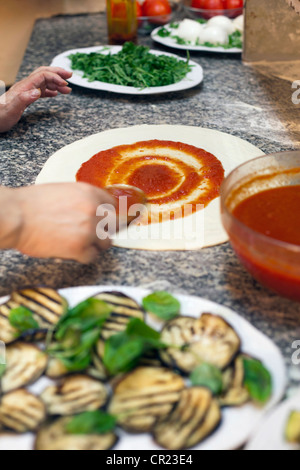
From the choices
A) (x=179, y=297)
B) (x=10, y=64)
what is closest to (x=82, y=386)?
(x=179, y=297)

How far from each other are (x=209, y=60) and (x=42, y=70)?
97 cm

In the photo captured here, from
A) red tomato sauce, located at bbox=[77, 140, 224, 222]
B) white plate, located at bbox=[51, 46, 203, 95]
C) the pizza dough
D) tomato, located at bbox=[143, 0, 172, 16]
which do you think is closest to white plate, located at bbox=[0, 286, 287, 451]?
the pizza dough

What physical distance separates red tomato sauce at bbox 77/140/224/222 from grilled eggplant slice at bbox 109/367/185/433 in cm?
65

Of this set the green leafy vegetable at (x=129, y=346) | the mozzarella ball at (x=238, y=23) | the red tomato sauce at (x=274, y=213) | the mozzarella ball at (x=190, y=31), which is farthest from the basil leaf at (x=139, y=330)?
the mozzarella ball at (x=238, y=23)

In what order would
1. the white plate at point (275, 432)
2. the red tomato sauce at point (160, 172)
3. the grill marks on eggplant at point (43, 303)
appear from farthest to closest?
the red tomato sauce at point (160, 172) → the grill marks on eggplant at point (43, 303) → the white plate at point (275, 432)

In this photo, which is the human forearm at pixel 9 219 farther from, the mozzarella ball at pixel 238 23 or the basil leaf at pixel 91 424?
the mozzarella ball at pixel 238 23

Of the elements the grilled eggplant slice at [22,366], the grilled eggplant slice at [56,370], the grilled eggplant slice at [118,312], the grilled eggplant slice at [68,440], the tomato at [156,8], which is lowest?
the grilled eggplant slice at [68,440]

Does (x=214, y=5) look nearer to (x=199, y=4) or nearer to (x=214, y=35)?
(x=199, y=4)

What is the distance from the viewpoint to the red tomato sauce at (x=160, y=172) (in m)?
1.41

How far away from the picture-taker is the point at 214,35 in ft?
8.18

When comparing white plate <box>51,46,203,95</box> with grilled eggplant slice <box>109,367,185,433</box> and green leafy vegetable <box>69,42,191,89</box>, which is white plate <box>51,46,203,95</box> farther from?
grilled eggplant slice <box>109,367,185,433</box>

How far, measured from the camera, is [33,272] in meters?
1.13

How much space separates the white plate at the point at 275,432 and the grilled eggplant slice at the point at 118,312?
0.96 ft

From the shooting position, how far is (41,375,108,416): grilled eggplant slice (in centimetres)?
75
